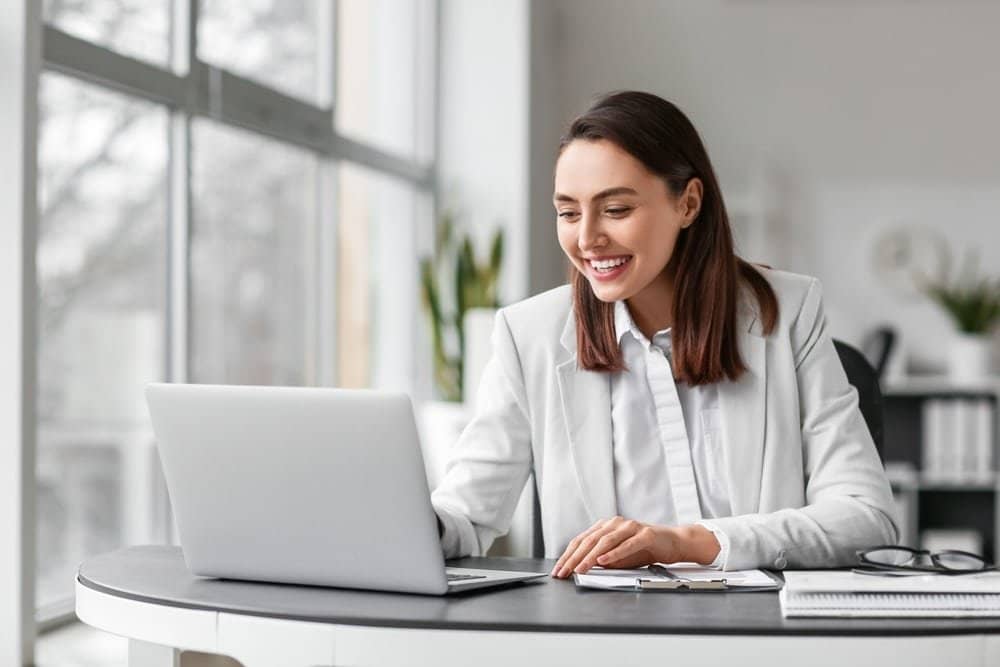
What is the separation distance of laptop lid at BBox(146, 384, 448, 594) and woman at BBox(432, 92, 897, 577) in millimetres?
350

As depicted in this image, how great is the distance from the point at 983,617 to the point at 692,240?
803mm

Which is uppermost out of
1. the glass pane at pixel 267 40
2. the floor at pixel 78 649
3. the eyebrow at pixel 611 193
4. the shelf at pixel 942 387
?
the glass pane at pixel 267 40

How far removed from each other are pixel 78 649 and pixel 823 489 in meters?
2.07

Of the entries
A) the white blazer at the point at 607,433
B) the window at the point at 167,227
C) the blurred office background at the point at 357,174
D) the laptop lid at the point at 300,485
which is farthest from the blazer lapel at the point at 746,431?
the window at the point at 167,227

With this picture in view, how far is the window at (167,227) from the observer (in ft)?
12.9

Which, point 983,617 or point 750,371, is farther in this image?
point 750,371

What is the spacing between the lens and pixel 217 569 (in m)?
1.62

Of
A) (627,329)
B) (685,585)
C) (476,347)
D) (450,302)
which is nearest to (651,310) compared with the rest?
(627,329)

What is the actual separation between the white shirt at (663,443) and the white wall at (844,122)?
4.59m

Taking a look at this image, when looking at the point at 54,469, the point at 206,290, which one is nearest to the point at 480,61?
the point at 206,290

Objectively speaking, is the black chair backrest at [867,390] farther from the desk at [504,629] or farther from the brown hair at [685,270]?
the desk at [504,629]

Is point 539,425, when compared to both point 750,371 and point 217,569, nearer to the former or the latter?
point 750,371

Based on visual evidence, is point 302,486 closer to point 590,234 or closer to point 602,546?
point 602,546

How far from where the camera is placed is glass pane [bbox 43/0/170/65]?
3.69 metres
